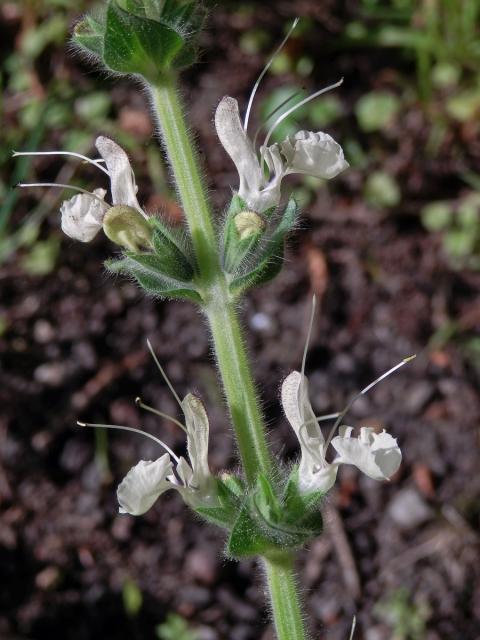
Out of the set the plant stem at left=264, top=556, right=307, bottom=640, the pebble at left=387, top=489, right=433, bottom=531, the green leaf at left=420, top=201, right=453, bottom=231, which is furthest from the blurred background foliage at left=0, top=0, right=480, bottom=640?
the plant stem at left=264, top=556, right=307, bottom=640

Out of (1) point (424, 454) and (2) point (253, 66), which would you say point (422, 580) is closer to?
(1) point (424, 454)

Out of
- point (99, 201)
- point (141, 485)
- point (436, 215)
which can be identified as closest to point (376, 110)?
point (436, 215)

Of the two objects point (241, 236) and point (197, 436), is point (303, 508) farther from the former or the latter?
point (241, 236)

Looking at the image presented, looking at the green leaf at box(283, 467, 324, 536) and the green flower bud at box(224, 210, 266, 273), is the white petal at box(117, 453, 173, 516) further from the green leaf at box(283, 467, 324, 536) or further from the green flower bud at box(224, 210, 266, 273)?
the green flower bud at box(224, 210, 266, 273)

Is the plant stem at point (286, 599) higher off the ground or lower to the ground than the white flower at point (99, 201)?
lower

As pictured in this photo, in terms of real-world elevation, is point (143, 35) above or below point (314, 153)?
above

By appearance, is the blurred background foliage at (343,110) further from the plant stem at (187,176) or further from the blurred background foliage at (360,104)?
the plant stem at (187,176)

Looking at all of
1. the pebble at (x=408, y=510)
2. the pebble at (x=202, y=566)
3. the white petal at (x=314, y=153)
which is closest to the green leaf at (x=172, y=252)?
the white petal at (x=314, y=153)
